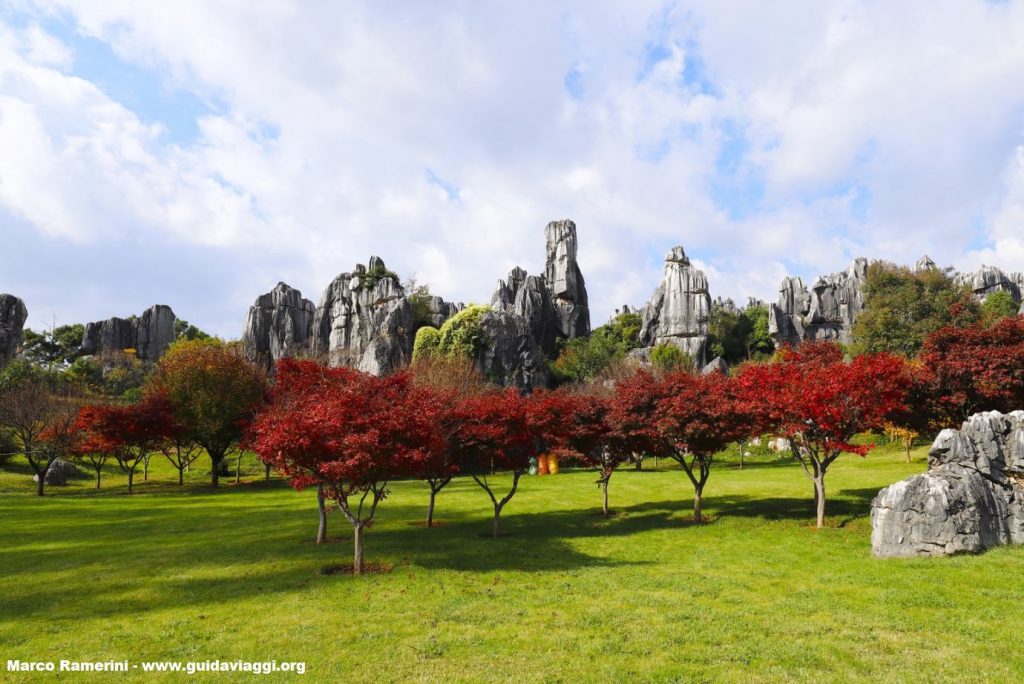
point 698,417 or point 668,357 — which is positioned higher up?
point 668,357

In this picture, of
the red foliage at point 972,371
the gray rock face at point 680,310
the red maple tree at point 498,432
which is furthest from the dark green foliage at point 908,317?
the red maple tree at point 498,432

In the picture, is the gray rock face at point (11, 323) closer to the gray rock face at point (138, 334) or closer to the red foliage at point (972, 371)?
the gray rock face at point (138, 334)

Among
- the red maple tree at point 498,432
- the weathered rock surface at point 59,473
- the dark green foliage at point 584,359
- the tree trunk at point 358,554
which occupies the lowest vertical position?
the weathered rock surface at point 59,473

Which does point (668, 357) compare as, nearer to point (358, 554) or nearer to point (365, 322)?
point (365, 322)

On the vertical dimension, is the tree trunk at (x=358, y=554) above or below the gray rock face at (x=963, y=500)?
below

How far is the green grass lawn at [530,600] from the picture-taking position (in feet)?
28.0

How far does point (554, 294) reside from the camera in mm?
81375

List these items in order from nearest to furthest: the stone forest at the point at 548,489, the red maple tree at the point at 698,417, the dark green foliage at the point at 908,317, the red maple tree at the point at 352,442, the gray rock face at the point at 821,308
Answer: the stone forest at the point at 548,489
the red maple tree at the point at 352,442
the red maple tree at the point at 698,417
the dark green foliage at the point at 908,317
the gray rock face at the point at 821,308

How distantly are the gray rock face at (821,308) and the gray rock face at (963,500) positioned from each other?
65584mm

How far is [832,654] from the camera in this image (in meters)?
8.55

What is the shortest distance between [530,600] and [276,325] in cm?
6875

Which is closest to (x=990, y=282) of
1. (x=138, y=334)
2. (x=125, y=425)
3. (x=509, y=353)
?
(x=509, y=353)

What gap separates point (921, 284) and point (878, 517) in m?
53.6

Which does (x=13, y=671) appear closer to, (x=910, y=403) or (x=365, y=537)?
(x=365, y=537)
